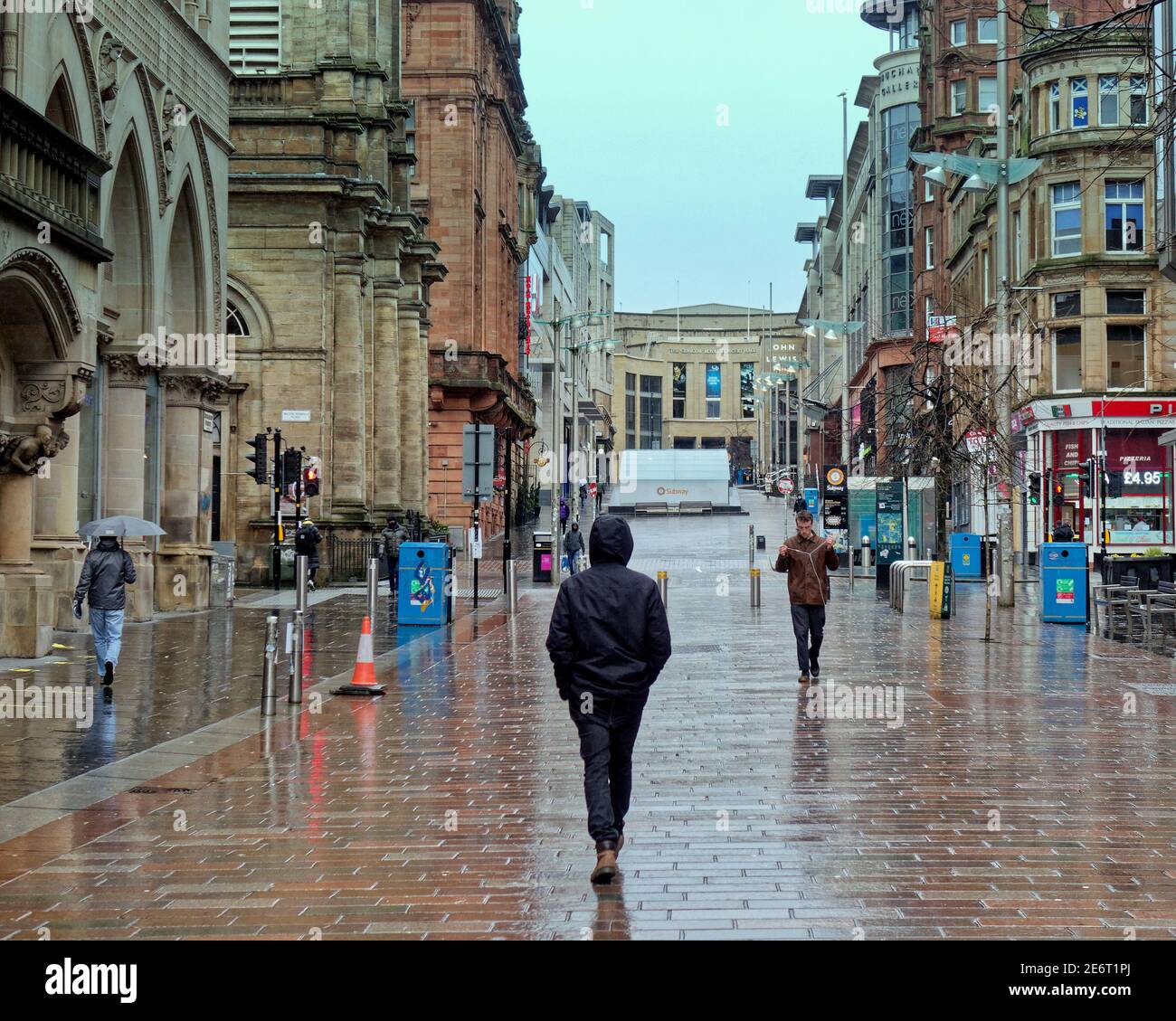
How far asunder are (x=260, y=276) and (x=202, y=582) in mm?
13310

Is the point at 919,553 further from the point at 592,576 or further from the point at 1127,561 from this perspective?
the point at 592,576

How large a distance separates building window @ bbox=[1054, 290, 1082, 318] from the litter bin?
19646 millimetres

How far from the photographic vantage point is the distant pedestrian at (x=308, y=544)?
30.0m

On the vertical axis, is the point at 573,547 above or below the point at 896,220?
below

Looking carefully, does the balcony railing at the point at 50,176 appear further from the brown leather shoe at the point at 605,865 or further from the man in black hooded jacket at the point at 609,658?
the brown leather shoe at the point at 605,865

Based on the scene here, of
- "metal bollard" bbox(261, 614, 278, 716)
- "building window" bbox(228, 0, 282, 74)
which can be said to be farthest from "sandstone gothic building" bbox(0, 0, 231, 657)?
"building window" bbox(228, 0, 282, 74)

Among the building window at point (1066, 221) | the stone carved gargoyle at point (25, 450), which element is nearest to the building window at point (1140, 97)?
the stone carved gargoyle at point (25, 450)

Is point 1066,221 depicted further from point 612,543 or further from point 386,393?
point 612,543

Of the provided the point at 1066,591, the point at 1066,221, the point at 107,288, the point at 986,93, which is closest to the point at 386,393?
the point at 107,288

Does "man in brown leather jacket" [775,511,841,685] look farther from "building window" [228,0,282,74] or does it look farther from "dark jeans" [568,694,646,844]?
"building window" [228,0,282,74]

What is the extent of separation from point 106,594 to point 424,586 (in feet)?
33.8

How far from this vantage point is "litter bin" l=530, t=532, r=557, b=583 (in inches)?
1601

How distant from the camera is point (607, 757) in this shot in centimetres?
811
